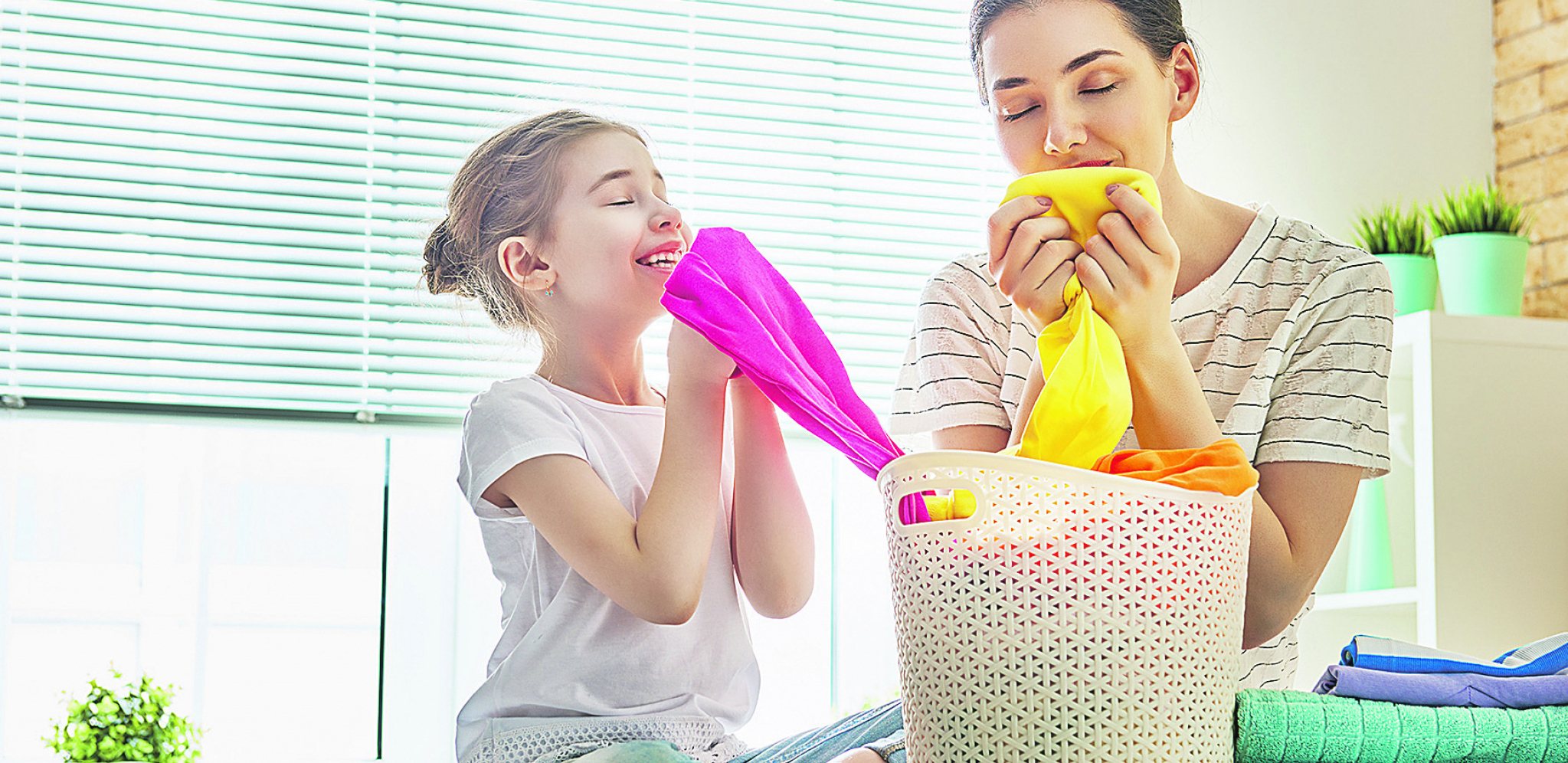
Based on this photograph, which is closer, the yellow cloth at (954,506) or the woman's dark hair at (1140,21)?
the yellow cloth at (954,506)

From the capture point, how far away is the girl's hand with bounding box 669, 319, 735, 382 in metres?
1.11

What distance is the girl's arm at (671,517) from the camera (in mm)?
1124

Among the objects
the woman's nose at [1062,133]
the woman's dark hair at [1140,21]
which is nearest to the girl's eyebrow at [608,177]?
the woman's dark hair at [1140,21]

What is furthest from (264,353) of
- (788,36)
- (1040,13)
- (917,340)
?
(1040,13)

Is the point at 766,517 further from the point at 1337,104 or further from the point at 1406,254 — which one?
the point at 1337,104

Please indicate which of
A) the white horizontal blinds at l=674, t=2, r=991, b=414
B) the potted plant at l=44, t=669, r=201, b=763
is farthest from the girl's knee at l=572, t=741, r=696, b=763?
the white horizontal blinds at l=674, t=2, r=991, b=414

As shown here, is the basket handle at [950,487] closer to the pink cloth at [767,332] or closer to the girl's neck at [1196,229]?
the pink cloth at [767,332]

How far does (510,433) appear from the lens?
122 cm

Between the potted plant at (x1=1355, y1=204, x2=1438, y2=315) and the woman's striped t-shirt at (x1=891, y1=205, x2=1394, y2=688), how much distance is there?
1.34 meters

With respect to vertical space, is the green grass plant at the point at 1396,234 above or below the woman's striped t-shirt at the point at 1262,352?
above

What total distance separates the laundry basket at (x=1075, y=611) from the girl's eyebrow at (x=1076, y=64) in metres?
0.48

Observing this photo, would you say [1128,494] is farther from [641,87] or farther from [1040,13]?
[641,87]

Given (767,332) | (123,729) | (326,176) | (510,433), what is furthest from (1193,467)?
(326,176)

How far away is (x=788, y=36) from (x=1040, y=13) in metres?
1.57
